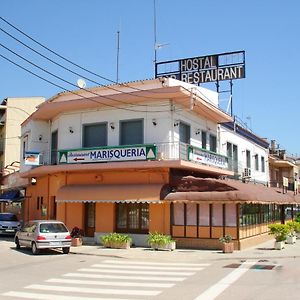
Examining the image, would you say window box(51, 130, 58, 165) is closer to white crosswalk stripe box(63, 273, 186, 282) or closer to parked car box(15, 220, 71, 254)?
parked car box(15, 220, 71, 254)

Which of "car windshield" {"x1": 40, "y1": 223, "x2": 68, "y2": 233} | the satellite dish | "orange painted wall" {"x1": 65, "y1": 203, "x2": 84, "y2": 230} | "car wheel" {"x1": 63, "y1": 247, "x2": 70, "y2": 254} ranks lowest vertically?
"car wheel" {"x1": 63, "y1": 247, "x2": 70, "y2": 254}

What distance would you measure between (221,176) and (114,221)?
7.81 metres

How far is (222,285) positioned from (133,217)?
Answer: 482 inches

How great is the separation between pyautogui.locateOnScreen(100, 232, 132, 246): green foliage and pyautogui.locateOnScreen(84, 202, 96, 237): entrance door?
2.89 meters

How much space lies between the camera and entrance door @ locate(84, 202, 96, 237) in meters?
26.0

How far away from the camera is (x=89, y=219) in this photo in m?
26.2

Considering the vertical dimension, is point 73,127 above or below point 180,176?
above

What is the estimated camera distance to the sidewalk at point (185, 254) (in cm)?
1927

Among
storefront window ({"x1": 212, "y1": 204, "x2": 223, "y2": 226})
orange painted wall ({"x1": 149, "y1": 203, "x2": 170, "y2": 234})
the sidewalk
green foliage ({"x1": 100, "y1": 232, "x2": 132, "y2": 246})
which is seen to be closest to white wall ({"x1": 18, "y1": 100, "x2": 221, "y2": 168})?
orange painted wall ({"x1": 149, "y1": 203, "x2": 170, "y2": 234})

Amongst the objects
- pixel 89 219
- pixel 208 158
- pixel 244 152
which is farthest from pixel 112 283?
pixel 244 152

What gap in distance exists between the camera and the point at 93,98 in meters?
24.8

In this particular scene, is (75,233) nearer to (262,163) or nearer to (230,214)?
(230,214)

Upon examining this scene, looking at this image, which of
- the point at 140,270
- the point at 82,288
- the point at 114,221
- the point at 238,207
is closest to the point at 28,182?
the point at 114,221

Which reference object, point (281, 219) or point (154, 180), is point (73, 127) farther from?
point (281, 219)
